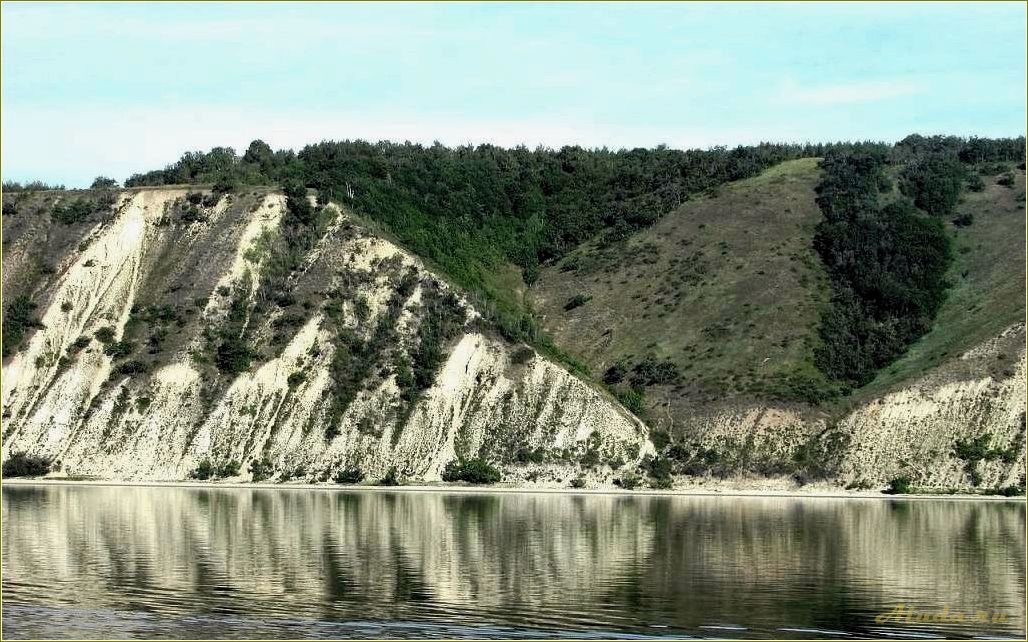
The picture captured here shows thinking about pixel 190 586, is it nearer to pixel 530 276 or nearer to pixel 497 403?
pixel 497 403

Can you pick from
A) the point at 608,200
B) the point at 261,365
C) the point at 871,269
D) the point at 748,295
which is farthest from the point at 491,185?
the point at 261,365

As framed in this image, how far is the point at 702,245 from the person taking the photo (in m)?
150

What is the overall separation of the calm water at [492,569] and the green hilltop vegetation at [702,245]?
32137mm

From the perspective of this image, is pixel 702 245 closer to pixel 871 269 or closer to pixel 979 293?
pixel 871 269

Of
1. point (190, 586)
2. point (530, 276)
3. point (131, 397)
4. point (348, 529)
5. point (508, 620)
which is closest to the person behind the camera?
point (508, 620)

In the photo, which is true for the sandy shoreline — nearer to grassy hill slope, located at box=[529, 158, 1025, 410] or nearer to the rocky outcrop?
the rocky outcrop

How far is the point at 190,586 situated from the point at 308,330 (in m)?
71.4

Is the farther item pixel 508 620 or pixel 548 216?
pixel 548 216

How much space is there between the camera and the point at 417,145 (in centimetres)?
17600

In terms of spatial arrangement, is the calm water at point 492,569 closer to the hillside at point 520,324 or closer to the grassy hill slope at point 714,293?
the hillside at point 520,324

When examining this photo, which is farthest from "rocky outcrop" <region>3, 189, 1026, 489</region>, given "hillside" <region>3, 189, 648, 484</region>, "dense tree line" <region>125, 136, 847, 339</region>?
"dense tree line" <region>125, 136, 847, 339</region>

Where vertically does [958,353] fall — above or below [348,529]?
above

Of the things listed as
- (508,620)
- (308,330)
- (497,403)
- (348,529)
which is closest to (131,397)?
(308,330)

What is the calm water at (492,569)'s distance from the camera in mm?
48625
